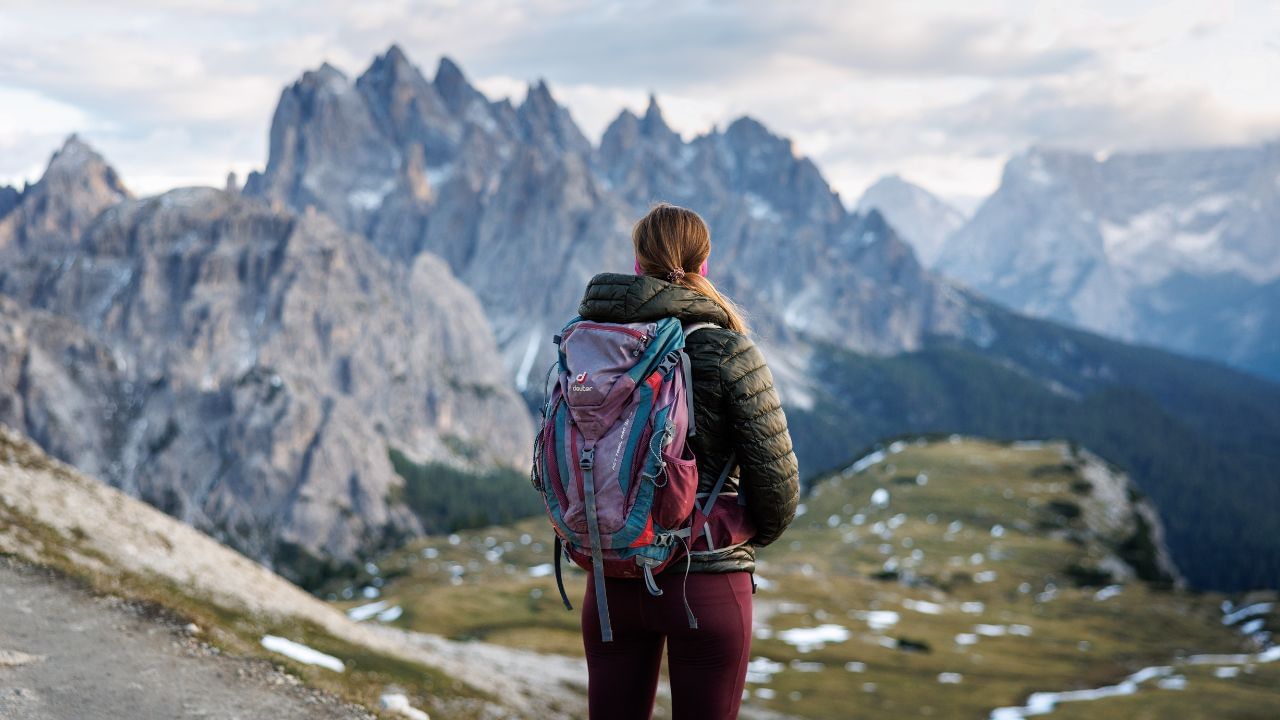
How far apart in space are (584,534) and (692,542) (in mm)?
1093

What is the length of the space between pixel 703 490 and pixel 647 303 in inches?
79.6

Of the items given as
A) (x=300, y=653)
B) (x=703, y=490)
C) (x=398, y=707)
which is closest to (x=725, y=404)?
(x=703, y=490)

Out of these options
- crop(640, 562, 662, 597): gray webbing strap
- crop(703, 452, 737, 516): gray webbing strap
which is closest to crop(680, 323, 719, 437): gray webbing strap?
crop(703, 452, 737, 516): gray webbing strap

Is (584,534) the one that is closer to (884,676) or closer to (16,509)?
(16,509)

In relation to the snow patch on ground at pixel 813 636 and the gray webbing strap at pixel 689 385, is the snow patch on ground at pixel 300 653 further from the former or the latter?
the snow patch on ground at pixel 813 636

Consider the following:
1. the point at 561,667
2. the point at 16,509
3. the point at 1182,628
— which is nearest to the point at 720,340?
the point at 16,509

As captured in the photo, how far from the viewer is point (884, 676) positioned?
8912 centimetres

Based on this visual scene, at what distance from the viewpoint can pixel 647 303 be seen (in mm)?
10016

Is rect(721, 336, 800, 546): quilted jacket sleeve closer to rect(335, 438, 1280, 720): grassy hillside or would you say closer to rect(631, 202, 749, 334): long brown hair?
rect(631, 202, 749, 334): long brown hair

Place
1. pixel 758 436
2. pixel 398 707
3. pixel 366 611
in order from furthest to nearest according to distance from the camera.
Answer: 1. pixel 366 611
2. pixel 398 707
3. pixel 758 436

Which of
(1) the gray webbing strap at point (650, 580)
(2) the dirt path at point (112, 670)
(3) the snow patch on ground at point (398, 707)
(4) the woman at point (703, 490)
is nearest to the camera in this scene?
(1) the gray webbing strap at point (650, 580)

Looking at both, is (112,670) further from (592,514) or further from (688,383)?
(688,383)

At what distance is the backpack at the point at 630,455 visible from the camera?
9.60m

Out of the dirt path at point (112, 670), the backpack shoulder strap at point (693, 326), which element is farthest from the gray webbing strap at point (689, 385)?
the dirt path at point (112, 670)
